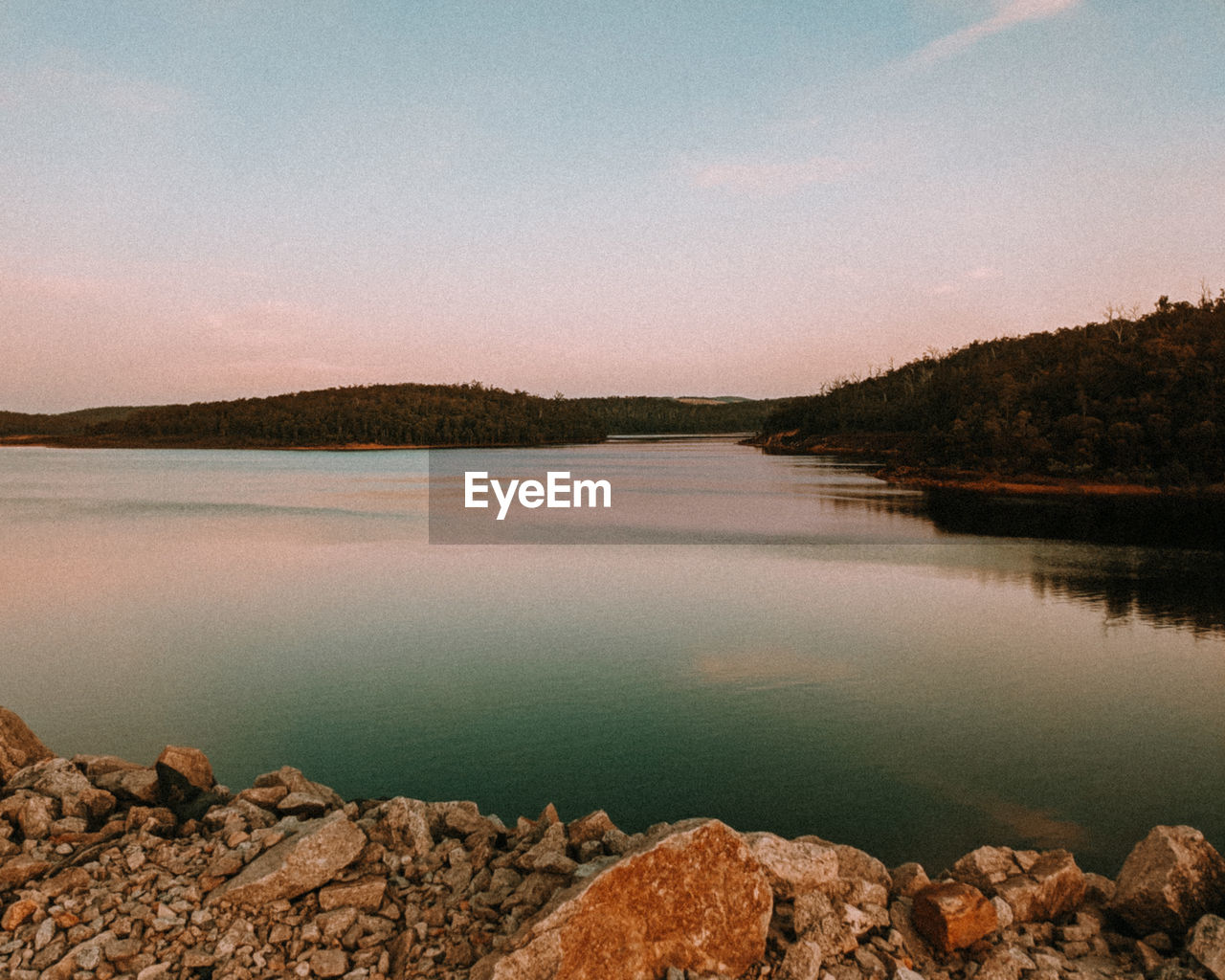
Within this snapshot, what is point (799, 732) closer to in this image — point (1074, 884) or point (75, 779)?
point (1074, 884)

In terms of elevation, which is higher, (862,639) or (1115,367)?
(1115,367)

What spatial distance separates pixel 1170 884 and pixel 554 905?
3513mm

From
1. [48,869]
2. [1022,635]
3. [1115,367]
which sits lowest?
[1022,635]

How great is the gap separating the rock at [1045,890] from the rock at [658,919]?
1564mm

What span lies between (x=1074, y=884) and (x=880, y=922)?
138 cm

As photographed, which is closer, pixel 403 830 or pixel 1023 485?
pixel 403 830

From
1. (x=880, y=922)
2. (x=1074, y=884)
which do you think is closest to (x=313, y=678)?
(x=880, y=922)

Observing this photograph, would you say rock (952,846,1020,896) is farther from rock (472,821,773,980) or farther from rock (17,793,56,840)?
rock (17,793,56,840)

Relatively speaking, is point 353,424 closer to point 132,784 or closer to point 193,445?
point 193,445

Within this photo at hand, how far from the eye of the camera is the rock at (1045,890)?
462 centimetres

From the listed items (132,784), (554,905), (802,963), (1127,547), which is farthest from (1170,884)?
(1127,547)

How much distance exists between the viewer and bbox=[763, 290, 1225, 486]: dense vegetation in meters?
41.5

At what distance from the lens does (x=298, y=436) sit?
401 feet

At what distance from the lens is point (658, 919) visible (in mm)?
4113
